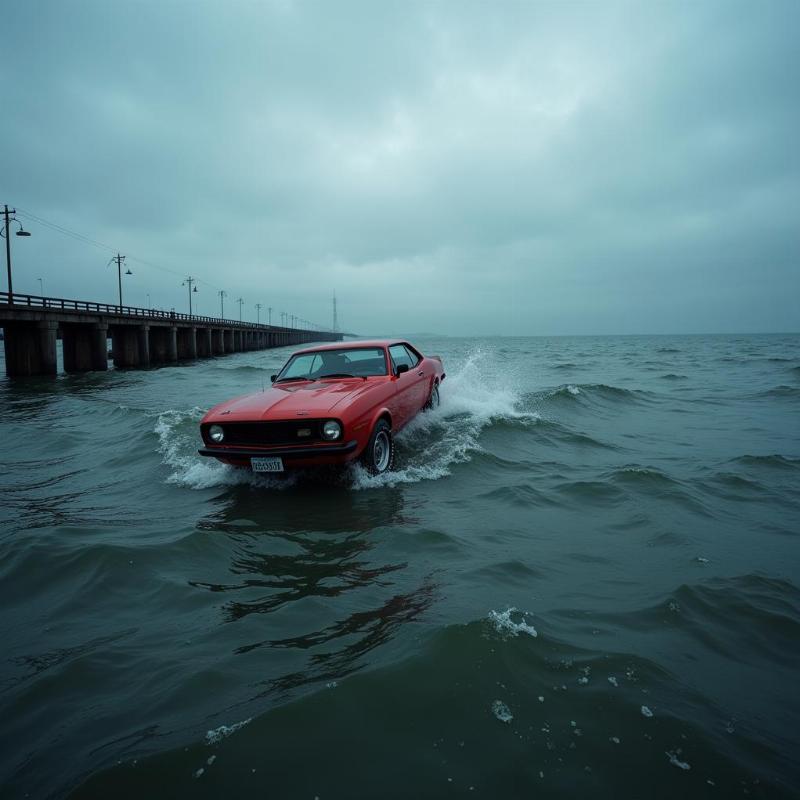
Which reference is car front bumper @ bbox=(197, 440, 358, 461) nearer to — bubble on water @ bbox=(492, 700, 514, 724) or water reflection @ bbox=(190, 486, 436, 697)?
water reflection @ bbox=(190, 486, 436, 697)

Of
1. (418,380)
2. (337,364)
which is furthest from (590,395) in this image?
(337,364)

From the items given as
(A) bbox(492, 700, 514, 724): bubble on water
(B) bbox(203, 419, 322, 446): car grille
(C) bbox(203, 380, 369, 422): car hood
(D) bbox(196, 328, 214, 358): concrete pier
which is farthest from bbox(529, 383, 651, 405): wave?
(D) bbox(196, 328, 214, 358): concrete pier

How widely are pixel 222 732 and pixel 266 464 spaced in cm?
293

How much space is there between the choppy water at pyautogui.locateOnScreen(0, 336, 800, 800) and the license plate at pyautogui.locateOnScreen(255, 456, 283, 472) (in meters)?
0.33

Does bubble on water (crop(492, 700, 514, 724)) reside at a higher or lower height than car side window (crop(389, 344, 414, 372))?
lower

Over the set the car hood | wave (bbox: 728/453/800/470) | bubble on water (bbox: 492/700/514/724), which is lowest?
bubble on water (bbox: 492/700/514/724)

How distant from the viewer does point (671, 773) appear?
64.7 inches

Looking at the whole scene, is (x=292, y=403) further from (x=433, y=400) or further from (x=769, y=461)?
(x=769, y=461)

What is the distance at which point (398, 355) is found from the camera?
280 inches

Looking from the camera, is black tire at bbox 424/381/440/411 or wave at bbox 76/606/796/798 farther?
A: black tire at bbox 424/381/440/411

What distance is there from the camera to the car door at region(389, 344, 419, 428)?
6021 mm

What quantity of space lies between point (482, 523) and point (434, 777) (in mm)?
2469

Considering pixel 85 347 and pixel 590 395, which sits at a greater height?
pixel 85 347

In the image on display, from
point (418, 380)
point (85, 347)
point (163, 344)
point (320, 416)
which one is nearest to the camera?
point (320, 416)
